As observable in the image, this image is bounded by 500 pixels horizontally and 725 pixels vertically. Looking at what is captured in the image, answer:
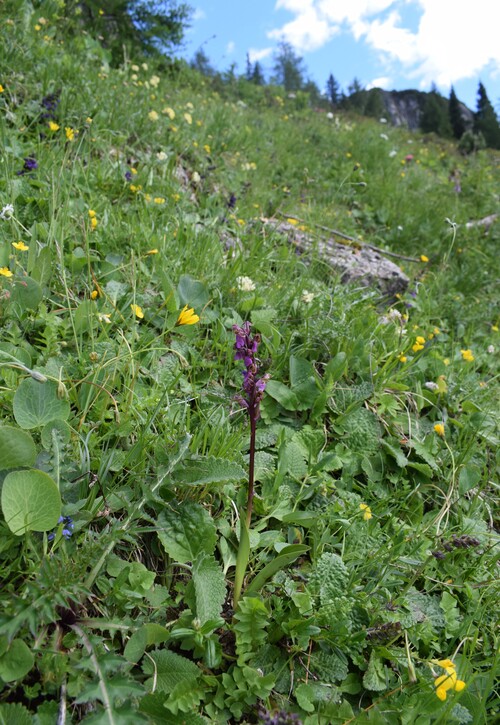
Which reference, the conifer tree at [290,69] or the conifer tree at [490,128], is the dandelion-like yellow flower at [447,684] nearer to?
the conifer tree at [490,128]

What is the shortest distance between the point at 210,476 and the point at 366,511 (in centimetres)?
63

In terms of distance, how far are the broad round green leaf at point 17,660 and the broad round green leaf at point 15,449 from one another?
428mm

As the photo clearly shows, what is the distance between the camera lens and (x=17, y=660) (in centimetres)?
100

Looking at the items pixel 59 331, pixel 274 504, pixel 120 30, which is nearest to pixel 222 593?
pixel 274 504

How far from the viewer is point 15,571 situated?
1.16 meters

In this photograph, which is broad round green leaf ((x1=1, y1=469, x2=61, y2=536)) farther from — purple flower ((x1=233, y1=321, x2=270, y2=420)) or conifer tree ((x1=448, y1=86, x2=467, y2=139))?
conifer tree ((x1=448, y1=86, x2=467, y2=139))

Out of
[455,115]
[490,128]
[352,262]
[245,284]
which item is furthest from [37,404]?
[455,115]

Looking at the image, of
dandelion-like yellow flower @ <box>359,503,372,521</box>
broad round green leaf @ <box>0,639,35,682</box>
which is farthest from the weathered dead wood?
broad round green leaf @ <box>0,639,35,682</box>

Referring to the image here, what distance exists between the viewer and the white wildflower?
241 cm

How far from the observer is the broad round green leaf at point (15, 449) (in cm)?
124

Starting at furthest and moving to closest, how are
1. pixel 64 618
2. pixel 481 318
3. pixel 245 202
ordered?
pixel 245 202 → pixel 481 318 → pixel 64 618

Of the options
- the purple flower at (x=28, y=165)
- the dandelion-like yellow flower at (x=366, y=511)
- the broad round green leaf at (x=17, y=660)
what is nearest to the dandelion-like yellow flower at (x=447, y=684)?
the dandelion-like yellow flower at (x=366, y=511)

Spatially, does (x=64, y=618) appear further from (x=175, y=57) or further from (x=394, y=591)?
(x=175, y=57)

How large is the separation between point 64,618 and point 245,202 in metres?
3.44
